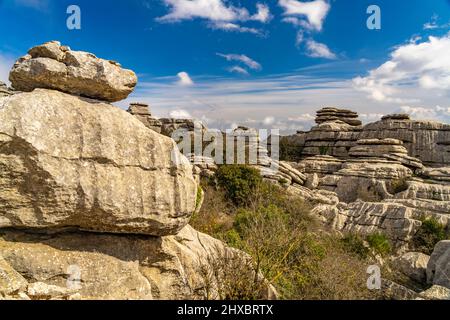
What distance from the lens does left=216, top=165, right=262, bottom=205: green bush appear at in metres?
20.7

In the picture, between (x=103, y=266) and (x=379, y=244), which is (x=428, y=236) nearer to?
(x=379, y=244)

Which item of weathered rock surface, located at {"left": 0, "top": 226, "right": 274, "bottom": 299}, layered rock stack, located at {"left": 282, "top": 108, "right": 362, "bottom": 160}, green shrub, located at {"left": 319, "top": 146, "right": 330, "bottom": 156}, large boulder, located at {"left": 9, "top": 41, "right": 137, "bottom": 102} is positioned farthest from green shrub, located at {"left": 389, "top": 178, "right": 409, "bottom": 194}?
large boulder, located at {"left": 9, "top": 41, "right": 137, "bottom": 102}

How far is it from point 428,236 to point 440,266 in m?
4.55

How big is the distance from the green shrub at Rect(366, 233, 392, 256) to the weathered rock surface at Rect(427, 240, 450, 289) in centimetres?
278

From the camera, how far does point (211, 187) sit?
21250mm

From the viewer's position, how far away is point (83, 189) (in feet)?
15.6

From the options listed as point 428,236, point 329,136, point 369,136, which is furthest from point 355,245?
point 329,136

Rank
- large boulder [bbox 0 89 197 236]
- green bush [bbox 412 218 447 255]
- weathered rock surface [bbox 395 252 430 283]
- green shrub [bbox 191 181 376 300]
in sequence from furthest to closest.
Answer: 1. green bush [bbox 412 218 447 255]
2. weathered rock surface [bbox 395 252 430 283]
3. green shrub [bbox 191 181 376 300]
4. large boulder [bbox 0 89 197 236]

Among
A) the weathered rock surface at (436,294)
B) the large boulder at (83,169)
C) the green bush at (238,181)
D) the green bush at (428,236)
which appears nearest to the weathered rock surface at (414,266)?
the green bush at (428,236)

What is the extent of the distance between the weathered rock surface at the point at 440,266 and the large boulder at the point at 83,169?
10.1 m

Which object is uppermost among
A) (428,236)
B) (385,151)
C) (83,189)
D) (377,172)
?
(385,151)

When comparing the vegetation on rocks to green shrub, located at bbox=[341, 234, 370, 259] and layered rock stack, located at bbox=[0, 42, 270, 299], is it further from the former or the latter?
layered rock stack, located at bbox=[0, 42, 270, 299]
